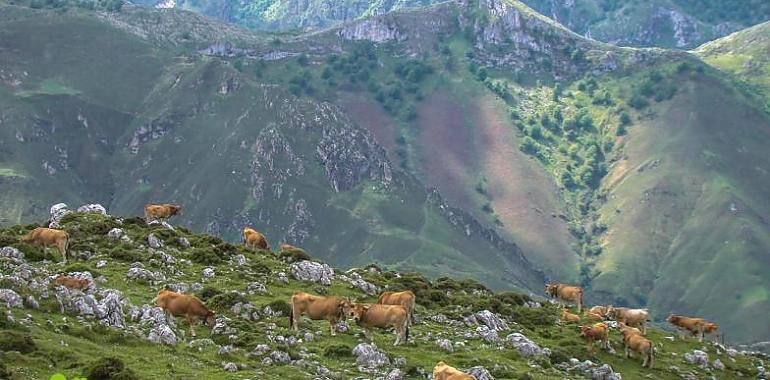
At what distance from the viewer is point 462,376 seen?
1705 inches

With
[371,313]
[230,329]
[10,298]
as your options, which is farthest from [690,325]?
[10,298]

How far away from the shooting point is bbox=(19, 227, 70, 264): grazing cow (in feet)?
214

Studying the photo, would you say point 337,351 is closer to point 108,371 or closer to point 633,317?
point 108,371

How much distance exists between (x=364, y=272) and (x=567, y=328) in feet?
64.7

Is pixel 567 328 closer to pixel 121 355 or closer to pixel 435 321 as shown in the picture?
pixel 435 321

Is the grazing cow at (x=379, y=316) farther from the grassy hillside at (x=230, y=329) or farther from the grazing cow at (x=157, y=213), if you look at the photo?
the grazing cow at (x=157, y=213)

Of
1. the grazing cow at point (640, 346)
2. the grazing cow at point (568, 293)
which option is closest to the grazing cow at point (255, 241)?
the grazing cow at point (568, 293)

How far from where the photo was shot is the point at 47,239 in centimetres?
6575

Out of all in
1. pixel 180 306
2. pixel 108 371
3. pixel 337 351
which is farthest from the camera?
pixel 180 306

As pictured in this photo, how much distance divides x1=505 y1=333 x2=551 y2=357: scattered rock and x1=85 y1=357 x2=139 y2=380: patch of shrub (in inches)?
1192

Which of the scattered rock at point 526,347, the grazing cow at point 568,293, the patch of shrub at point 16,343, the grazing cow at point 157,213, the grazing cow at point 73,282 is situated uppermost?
the patch of shrub at point 16,343

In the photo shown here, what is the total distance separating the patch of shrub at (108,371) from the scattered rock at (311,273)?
3278 cm

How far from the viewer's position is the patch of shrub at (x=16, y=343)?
1640 inches

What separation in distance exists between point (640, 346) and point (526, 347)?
10.1 m
